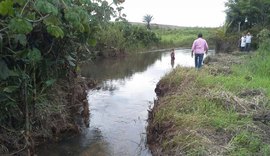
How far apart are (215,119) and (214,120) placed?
6 cm

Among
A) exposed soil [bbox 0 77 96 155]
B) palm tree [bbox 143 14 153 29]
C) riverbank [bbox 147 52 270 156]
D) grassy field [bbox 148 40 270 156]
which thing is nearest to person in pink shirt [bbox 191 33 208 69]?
grassy field [bbox 148 40 270 156]

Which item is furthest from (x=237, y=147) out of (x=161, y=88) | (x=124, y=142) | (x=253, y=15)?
(x=253, y=15)

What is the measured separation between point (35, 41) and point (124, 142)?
9.65 ft

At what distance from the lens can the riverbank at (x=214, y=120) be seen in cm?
568

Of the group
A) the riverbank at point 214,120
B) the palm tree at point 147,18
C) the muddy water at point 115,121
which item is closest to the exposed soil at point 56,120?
the muddy water at point 115,121

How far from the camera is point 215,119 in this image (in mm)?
6664

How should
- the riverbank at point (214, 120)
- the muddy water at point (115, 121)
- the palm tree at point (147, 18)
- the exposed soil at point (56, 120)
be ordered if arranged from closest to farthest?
1. the riverbank at point (214, 120)
2. the exposed soil at point (56, 120)
3. the muddy water at point (115, 121)
4. the palm tree at point (147, 18)

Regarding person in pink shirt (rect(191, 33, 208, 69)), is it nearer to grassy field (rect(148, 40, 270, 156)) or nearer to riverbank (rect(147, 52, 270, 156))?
grassy field (rect(148, 40, 270, 156))

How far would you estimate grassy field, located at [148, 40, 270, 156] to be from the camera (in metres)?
5.68

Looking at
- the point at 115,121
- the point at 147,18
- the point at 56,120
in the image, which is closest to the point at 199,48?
the point at 115,121

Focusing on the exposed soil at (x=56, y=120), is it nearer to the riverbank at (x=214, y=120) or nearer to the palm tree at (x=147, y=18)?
the riverbank at (x=214, y=120)

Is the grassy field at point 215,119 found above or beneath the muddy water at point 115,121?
above

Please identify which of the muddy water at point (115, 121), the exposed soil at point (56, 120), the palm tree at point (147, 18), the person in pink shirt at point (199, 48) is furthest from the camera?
the palm tree at point (147, 18)

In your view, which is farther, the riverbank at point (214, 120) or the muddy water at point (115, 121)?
the muddy water at point (115, 121)
